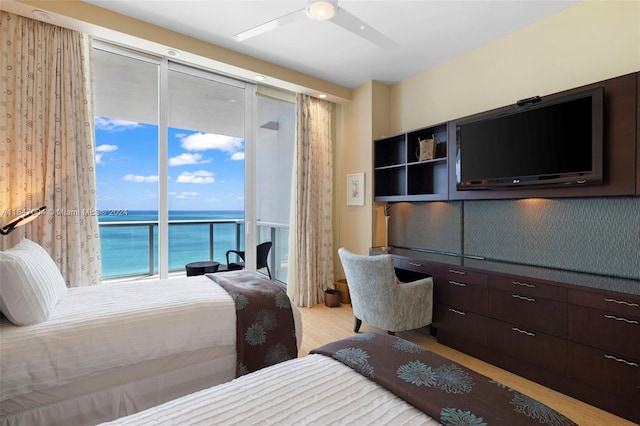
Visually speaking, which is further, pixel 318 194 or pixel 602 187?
pixel 318 194

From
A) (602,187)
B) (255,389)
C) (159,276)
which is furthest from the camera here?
(159,276)

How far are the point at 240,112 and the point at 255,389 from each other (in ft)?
11.3

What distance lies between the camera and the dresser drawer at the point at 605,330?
1835 millimetres

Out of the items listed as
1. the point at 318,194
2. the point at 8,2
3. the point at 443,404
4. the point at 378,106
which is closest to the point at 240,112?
the point at 318,194

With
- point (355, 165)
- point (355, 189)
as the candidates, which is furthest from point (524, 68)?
point (355, 189)

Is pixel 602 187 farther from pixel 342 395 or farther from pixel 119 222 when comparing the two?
pixel 119 222

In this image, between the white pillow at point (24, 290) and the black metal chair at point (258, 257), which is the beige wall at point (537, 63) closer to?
the black metal chair at point (258, 257)

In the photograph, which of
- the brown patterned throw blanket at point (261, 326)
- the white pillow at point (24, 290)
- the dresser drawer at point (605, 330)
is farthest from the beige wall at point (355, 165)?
the white pillow at point (24, 290)

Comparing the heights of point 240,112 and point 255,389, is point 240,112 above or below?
above

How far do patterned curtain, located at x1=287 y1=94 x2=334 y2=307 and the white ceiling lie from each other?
29.2 inches

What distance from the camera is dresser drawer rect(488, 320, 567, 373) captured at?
7.13 feet

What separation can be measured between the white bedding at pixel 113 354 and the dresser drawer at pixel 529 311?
207cm

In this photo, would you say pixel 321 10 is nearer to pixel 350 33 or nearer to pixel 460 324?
pixel 350 33

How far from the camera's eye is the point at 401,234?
399 cm
